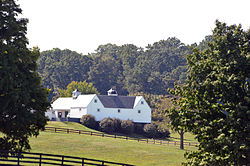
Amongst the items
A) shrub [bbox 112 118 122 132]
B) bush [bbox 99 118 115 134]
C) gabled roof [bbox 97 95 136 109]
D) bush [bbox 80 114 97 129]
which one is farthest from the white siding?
shrub [bbox 112 118 122 132]

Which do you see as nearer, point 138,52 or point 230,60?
point 230,60

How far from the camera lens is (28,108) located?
99.1 ft

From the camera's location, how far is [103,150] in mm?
56312

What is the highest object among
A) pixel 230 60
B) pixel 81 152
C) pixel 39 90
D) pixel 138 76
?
pixel 138 76

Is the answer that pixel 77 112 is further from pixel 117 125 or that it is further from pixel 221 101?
pixel 221 101

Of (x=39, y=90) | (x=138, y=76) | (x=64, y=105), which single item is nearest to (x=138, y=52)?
(x=138, y=76)

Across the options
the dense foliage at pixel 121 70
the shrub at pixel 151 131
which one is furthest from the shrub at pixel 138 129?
the dense foliage at pixel 121 70

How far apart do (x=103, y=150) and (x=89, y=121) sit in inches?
1421

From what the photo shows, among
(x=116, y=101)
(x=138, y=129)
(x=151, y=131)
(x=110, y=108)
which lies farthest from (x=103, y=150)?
(x=116, y=101)

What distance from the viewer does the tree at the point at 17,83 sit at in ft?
92.5

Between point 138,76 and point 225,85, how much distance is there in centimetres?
14298

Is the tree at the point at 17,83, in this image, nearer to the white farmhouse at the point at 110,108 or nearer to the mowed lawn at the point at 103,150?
the mowed lawn at the point at 103,150

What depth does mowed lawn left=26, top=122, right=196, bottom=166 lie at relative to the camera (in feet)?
165

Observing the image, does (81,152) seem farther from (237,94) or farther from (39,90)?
(237,94)
